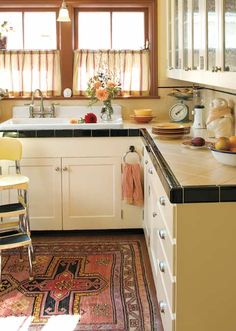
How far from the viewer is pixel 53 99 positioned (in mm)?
4641

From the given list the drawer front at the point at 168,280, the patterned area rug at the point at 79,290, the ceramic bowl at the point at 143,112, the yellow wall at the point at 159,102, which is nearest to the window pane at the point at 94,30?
the yellow wall at the point at 159,102

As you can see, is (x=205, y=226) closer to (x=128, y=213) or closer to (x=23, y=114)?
(x=128, y=213)

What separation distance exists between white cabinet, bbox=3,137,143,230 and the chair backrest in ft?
1.27

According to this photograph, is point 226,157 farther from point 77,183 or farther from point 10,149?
point 77,183

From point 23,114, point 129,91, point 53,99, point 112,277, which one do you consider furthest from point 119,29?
point 112,277

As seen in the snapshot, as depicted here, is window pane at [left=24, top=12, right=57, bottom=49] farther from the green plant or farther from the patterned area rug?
Result: the patterned area rug

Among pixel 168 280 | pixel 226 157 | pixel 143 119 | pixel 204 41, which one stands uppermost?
pixel 204 41

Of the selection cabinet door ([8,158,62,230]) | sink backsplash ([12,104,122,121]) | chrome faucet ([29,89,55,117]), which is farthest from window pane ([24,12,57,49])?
cabinet door ([8,158,62,230])

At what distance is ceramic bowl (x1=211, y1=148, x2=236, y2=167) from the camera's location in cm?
227

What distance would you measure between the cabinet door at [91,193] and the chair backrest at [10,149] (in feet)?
1.67

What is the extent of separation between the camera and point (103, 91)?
4.22 metres

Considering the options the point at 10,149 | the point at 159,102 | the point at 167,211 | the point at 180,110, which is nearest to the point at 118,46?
the point at 159,102

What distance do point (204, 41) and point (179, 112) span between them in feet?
5.05

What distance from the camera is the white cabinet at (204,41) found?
2.29m
